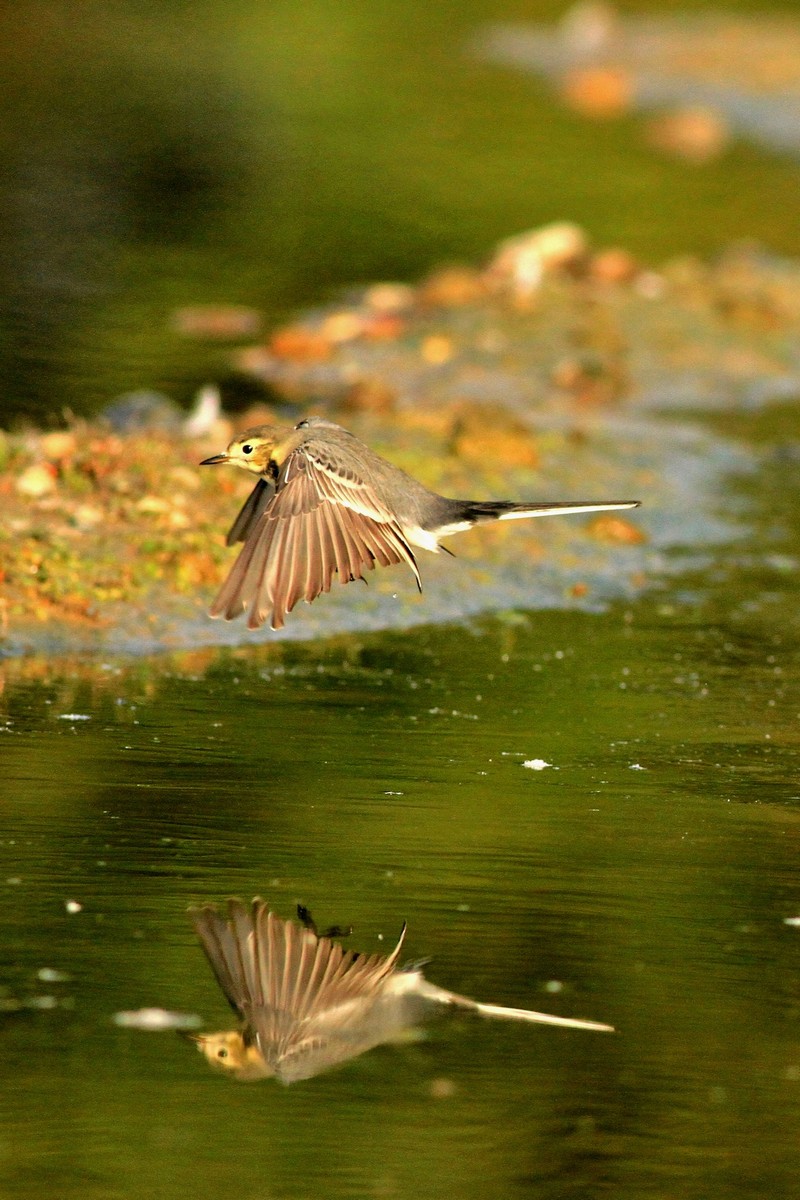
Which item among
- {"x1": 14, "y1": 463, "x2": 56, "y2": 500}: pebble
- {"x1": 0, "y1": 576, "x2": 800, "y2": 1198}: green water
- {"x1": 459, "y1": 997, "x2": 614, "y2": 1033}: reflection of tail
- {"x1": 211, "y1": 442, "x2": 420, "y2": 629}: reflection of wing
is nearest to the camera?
{"x1": 0, "y1": 576, "x2": 800, "y2": 1198}: green water

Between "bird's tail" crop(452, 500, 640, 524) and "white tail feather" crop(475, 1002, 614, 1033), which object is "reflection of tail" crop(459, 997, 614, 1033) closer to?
"white tail feather" crop(475, 1002, 614, 1033)

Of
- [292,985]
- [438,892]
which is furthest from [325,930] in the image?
[438,892]

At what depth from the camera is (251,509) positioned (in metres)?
6.81

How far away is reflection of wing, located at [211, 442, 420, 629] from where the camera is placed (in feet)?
19.3

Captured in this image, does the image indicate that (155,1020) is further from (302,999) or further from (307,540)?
(307,540)

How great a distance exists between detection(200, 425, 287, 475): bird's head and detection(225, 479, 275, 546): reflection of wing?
8 cm

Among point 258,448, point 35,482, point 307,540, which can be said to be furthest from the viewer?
point 35,482

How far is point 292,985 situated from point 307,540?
1.74 m

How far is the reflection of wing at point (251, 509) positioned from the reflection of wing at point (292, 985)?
184cm

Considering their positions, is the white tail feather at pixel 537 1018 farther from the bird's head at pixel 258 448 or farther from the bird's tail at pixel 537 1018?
the bird's head at pixel 258 448

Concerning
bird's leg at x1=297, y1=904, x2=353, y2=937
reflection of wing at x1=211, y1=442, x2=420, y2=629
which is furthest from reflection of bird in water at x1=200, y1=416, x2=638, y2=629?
bird's leg at x1=297, y1=904, x2=353, y2=937

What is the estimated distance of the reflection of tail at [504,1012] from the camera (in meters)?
4.48

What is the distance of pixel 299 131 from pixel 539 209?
4.05 metres

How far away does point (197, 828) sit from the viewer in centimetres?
557
